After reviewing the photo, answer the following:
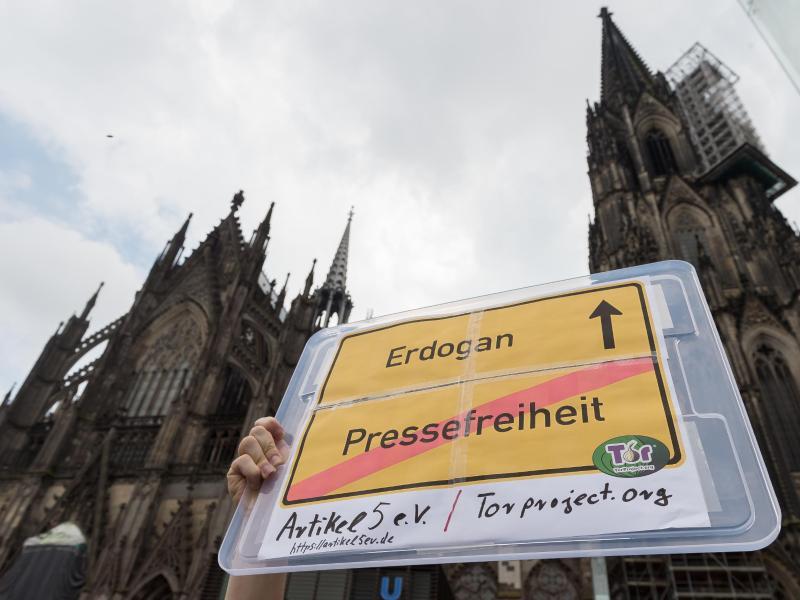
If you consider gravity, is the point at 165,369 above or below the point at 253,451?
above

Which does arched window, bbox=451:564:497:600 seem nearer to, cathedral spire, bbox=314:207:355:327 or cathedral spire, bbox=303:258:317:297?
cathedral spire, bbox=303:258:317:297

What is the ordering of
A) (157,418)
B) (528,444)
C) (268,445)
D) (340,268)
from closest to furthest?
(528,444)
(268,445)
(157,418)
(340,268)

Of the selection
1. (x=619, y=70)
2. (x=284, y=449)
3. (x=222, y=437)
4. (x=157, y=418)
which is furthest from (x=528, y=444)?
(x=619, y=70)

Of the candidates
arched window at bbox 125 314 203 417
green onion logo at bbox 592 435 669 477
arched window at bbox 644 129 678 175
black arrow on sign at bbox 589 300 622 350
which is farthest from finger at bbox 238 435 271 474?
arched window at bbox 644 129 678 175

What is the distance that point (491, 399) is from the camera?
1.77m

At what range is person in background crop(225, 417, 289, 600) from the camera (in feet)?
6.08

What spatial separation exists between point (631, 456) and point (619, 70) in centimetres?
4230

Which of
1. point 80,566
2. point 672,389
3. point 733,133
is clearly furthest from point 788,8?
point 733,133

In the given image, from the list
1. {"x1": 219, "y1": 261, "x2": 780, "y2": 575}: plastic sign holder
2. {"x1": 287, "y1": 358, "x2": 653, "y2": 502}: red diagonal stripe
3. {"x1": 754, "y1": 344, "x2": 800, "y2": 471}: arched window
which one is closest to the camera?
{"x1": 219, "y1": 261, "x2": 780, "y2": 575}: plastic sign holder

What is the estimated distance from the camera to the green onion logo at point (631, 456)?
1396 millimetres

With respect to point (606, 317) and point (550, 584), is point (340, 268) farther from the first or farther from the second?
point (606, 317)

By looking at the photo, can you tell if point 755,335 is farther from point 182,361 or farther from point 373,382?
point 182,361

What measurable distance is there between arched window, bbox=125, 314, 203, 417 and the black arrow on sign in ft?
70.7

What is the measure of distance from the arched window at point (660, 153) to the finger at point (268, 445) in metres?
31.2
